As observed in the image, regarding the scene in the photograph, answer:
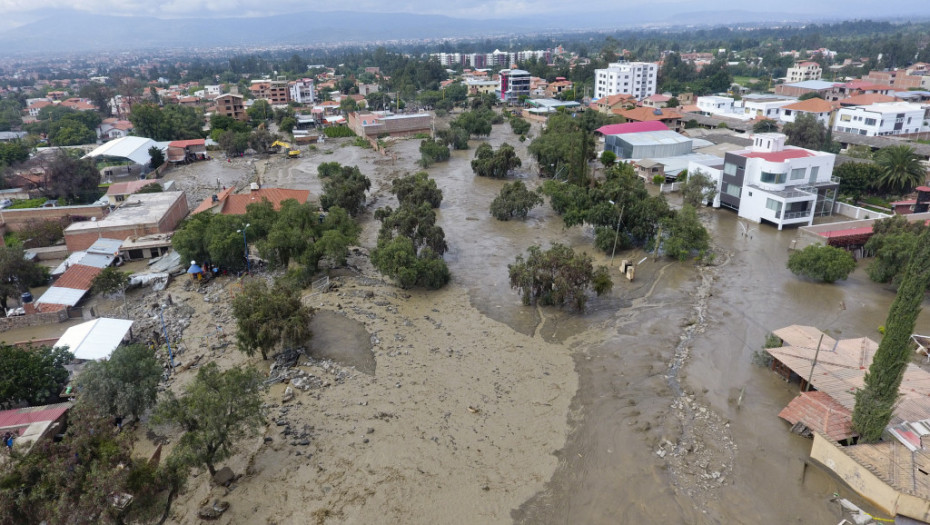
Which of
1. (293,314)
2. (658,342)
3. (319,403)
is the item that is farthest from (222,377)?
(658,342)

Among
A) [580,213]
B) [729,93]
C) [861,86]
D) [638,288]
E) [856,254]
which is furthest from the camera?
[729,93]

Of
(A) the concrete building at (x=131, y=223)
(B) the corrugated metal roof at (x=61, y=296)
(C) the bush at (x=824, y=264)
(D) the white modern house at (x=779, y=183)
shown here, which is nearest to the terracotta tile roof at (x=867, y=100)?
(D) the white modern house at (x=779, y=183)

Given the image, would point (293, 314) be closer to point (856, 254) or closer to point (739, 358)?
point (739, 358)

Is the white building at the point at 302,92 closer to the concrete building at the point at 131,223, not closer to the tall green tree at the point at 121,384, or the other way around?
the concrete building at the point at 131,223

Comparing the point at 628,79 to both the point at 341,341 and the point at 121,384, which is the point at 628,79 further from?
the point at 121,384

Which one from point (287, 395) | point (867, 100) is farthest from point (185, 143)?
point (867, 100)

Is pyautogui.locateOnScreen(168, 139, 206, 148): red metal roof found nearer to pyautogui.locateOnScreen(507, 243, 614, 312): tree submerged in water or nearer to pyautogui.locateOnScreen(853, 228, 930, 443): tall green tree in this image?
pyautogui.locateOnScreen(507, 243, 614, 312): tree submerged in water
